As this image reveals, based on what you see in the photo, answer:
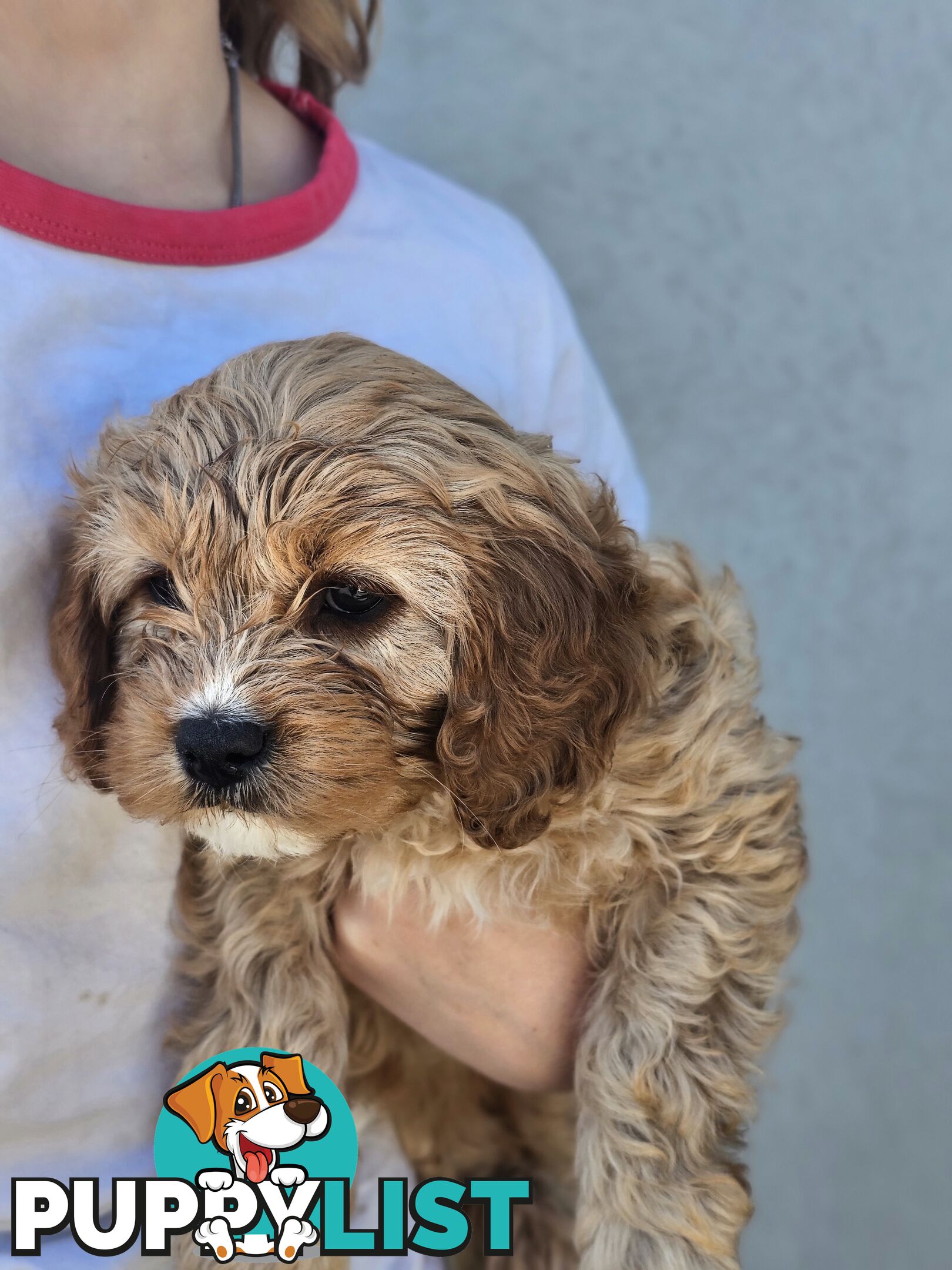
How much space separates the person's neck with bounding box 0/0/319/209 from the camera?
5.84 ft

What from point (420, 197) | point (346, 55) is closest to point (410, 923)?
point (420, 197)

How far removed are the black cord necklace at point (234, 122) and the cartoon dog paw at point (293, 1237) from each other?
169 cm

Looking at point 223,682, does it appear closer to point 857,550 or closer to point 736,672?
point 736,672

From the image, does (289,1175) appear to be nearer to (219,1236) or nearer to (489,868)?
(219,1236)

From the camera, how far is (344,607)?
1451 mm

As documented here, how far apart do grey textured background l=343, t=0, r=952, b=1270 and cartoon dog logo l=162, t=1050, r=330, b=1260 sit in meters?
1.67

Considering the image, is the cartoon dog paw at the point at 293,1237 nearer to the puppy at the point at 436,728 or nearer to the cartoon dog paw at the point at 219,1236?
the cartoon dog paw at the point at 219,1236

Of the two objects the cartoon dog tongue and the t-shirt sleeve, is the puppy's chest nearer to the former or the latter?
the cartoon dog tongue

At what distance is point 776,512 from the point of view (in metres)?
3.14

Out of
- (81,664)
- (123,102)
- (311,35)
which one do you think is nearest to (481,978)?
(81,664)

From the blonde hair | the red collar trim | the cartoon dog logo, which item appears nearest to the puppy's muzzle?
the cartoon dog logo

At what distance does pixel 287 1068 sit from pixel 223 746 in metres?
0.69

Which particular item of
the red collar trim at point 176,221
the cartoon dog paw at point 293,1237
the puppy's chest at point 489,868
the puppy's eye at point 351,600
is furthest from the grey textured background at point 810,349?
the puppy's eye at point 351,600

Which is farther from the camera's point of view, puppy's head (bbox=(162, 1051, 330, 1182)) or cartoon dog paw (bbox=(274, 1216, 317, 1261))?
cartoon dog paw (bbox=(274, 1216, 317, 1261))
